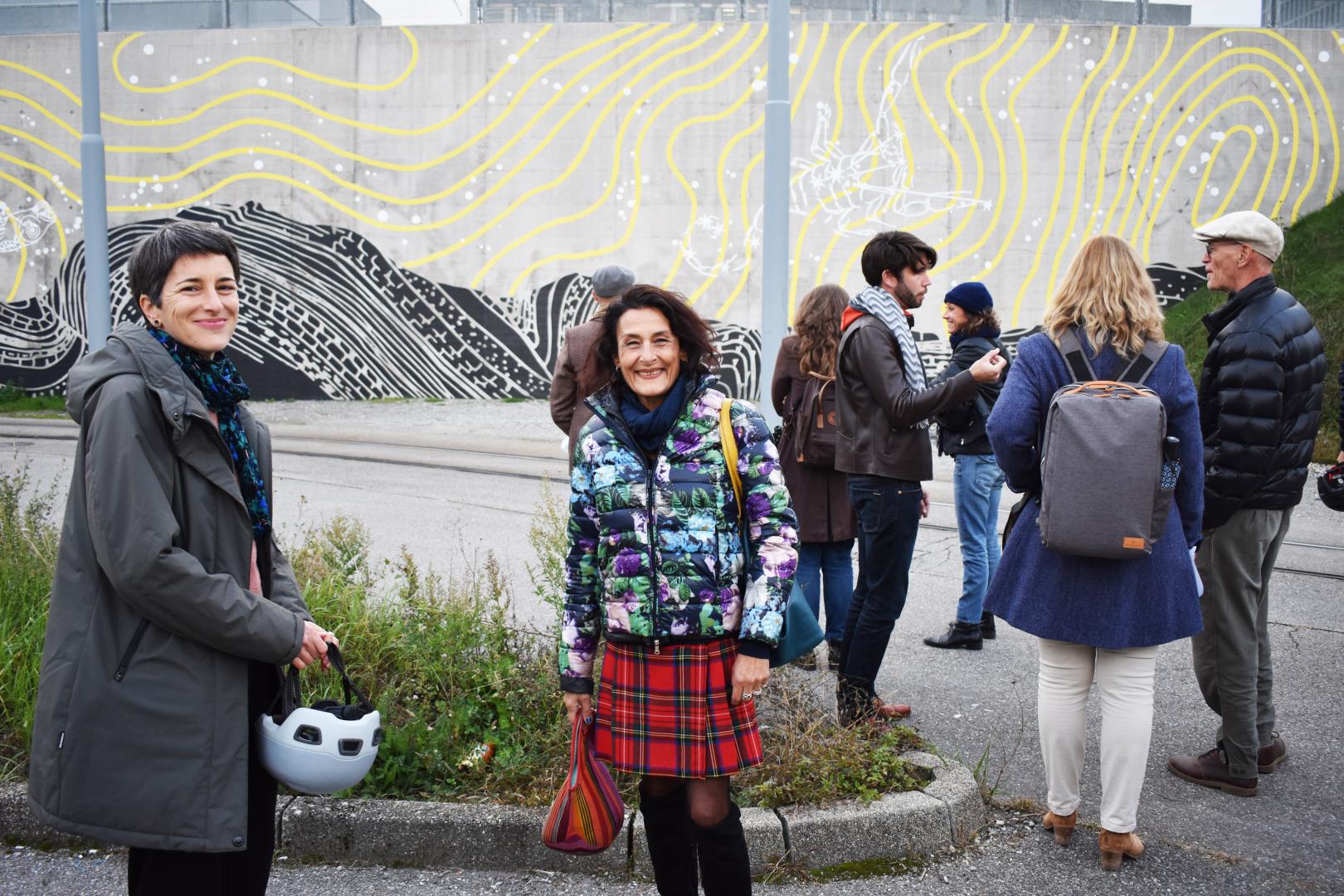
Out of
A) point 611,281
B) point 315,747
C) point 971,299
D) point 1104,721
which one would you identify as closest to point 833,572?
point 971,299

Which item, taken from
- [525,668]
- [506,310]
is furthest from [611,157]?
A: [525,668]

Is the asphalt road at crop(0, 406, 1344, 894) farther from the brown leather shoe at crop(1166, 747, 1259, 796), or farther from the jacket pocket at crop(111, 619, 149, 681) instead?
the jacket pocket at crop(111, 619, 149, 681)

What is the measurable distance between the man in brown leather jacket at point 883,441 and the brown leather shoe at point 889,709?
0.01m

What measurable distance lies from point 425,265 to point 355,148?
6.95 ft

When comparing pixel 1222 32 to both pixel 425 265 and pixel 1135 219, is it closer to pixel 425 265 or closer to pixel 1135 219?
pixel 1135 219

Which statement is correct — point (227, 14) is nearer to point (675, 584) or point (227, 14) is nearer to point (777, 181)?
point (777, 181)

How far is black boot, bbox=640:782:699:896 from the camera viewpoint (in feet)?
9.75

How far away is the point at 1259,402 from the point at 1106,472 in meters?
0.94

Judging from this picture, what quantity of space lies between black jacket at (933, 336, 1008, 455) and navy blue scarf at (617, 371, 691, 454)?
2730 millimetres

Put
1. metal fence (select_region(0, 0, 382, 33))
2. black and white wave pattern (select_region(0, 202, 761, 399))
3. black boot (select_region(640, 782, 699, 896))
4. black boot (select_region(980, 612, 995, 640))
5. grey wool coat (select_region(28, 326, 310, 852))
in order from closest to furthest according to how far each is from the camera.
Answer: grey wool coat (select_region(28, 326, 310, 852)), black boot (select_region(640, 782, 699, 896)), black boot (select_region(980, 612, 995, 640)), black and white wave pattern (select_region(0, 202, 761, 399)), metal fence (select_region(0, 0, 382, 33))

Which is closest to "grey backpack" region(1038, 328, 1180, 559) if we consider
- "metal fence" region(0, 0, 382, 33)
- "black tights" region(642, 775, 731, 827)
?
"black tights" region(642, 775, 731, 827)

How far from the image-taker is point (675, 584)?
2816 mm

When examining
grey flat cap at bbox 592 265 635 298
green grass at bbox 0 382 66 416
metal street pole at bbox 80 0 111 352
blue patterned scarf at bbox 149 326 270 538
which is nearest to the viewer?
blue patterned scarf at bbox 149 326 270 538

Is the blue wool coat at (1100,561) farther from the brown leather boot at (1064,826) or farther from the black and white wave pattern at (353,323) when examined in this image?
the black and white wave pattern at (353,323)
